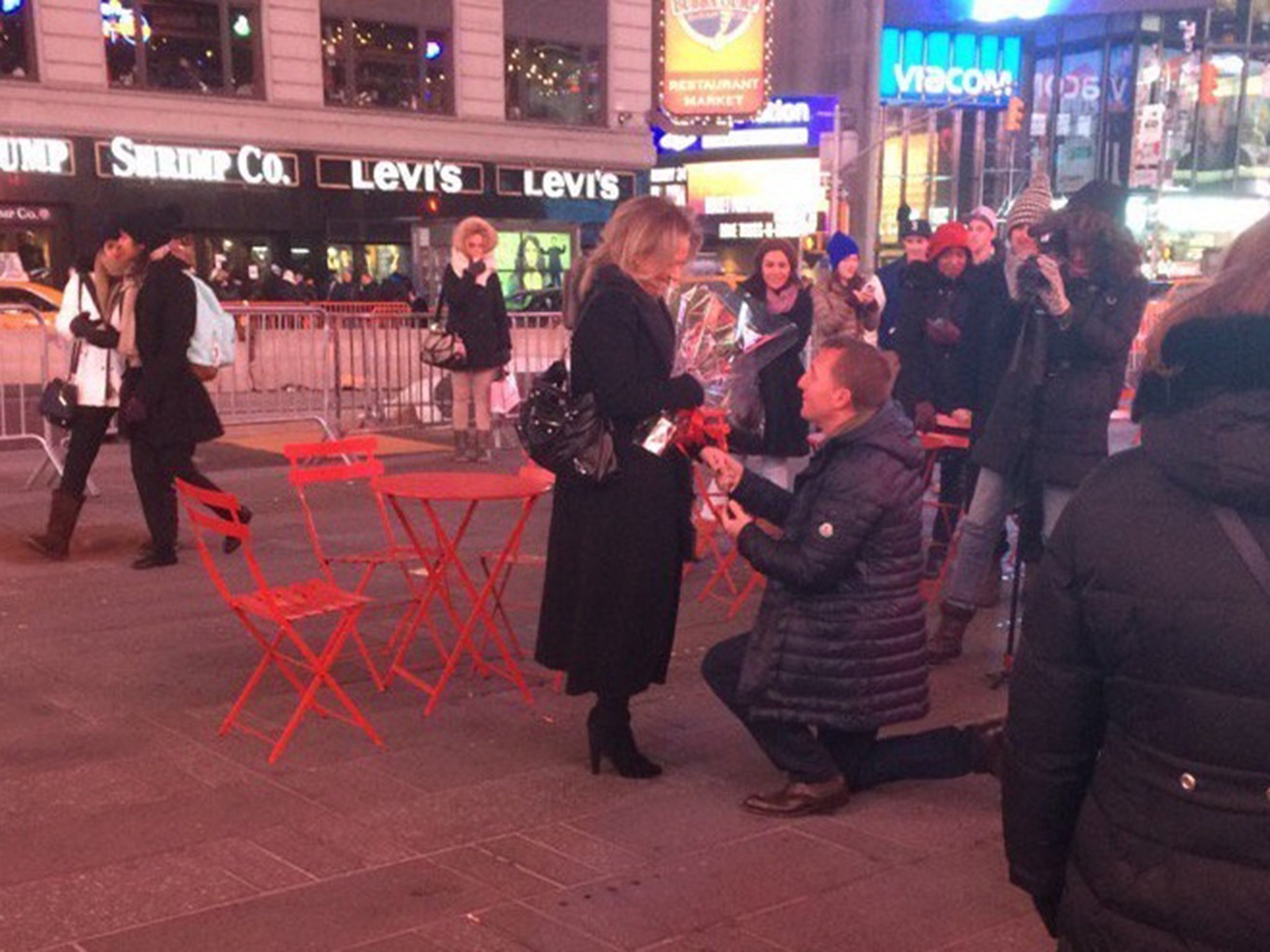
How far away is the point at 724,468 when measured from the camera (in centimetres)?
434

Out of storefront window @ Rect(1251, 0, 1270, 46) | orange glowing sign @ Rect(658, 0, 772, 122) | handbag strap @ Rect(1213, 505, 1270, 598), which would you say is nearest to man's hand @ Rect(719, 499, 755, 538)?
handbag strap @ Rect(1213, 505, 1270, 598)

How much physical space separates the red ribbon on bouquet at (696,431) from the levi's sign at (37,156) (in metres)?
23.6

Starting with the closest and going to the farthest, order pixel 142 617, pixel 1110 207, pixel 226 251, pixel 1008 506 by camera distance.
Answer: pixel 1110 207 → pixel 1008 506 → pixel 142 617 → pixel 226 251

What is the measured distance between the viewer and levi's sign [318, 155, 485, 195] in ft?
92.4

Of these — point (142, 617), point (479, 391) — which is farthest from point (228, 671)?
point (479, 391)

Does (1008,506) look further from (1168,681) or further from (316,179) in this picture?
(316,179)

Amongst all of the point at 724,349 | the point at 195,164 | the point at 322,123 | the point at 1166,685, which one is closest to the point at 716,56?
the point at 322,123

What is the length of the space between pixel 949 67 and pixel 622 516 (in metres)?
47.7

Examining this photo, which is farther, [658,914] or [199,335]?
[199,335]

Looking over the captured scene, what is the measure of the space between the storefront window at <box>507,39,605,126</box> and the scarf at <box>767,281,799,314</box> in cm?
2387

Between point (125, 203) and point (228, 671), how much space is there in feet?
72.9

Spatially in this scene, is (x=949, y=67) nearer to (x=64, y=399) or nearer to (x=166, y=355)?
(x=64, y=399)

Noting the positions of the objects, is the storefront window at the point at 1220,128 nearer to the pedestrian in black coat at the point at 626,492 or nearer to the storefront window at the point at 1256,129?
the storefront window at the point at 1256,129

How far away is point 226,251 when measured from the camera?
2752cm
